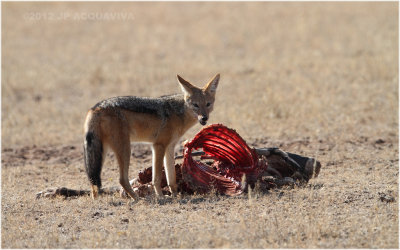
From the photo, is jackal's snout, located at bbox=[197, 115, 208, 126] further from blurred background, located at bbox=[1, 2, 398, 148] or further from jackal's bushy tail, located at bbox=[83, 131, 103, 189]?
blurred background, located at bbox=[1, 2, 398, 148]

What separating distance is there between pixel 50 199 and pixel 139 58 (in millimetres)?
11218

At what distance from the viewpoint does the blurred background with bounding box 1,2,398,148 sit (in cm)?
1212

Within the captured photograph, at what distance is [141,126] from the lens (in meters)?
7.32

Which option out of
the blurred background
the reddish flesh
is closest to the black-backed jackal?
the reddish flesh

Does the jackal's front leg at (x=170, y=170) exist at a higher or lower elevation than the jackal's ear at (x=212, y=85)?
lower

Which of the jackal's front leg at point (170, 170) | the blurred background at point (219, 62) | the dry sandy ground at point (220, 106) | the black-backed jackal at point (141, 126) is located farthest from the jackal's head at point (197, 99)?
the blurred background at point (219, 62)

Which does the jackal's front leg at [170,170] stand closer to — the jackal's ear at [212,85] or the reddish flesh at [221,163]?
the reddish flesh at [221,163]

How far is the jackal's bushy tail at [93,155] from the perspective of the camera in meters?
6.99

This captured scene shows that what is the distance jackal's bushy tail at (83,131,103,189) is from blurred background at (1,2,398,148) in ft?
15.0

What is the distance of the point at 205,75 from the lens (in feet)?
52.9

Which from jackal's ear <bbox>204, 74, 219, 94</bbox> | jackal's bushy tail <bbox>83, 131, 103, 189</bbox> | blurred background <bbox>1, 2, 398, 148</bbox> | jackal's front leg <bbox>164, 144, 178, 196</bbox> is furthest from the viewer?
blurred background <bbox>1, 2, 398, 148</bbox>

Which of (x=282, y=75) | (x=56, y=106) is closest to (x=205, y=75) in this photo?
(x=282, y=75)

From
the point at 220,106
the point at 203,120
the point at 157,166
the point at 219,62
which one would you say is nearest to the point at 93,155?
the point at 157,166

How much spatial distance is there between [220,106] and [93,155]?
21.1 feet
